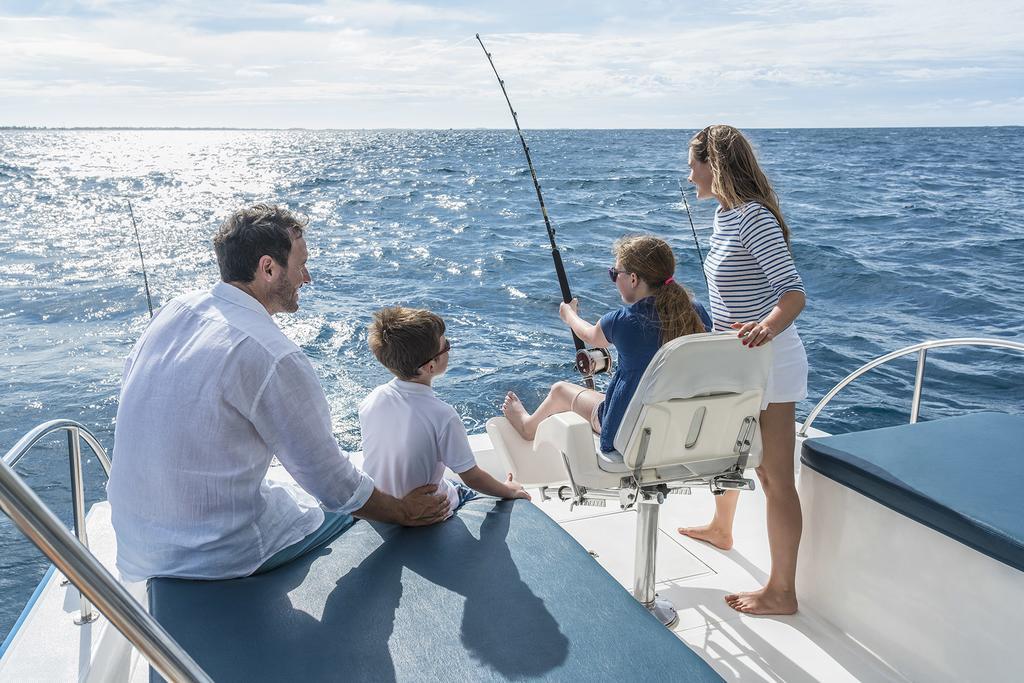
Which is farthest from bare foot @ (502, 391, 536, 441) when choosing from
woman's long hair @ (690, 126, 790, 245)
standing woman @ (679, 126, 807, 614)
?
woman's long hair @ (690, 126, 790, 245)

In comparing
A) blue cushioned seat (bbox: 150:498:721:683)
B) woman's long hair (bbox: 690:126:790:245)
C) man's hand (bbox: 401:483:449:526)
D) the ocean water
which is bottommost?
the ocean water

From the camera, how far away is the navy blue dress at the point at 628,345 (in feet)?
6.84

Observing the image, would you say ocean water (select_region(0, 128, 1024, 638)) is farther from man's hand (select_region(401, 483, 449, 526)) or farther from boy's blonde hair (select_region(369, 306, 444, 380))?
man's hand (select_region(401, 483, 449, 526))

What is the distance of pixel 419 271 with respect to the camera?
11.2 m

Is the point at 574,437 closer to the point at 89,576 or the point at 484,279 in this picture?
the point at 89,576

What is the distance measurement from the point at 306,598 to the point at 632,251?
45.3 inches

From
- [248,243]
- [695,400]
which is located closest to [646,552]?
[695,400]

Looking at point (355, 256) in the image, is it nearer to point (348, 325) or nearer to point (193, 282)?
point (193, 282)

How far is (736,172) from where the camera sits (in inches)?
82.0

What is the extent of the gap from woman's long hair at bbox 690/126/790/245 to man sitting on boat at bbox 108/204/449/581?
1065 mm

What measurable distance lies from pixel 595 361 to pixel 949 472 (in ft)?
3.17

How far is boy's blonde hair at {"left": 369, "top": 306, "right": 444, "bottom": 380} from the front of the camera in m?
2.03

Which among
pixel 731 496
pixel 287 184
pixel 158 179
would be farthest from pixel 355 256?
pixel 158 179

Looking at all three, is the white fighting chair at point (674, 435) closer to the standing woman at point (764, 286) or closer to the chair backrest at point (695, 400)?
the chair backrest at point (695, 400)
